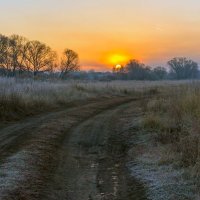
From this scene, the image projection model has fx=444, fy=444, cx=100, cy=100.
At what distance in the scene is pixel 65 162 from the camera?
10.8 meters

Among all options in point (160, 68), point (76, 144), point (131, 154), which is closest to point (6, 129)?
point (76, 144)

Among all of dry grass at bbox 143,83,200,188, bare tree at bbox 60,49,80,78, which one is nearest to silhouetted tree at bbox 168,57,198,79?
bare tree at bbox 60,49,80,78

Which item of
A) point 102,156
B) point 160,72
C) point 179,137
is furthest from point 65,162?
point 160,72

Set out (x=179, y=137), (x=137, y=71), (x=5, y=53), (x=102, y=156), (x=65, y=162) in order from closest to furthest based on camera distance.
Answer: (x=65, y=162) → (x=102, y=156) → (x=179, y=137) → (x=5, y=53) → (x=137, y=71)

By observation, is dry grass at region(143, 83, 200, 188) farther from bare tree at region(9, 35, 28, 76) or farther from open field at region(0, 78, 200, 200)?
bare tree at region(9, 35, 28, 76)

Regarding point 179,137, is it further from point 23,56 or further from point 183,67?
point 183,67

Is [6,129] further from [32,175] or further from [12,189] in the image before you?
[12,189]

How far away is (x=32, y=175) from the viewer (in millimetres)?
9227

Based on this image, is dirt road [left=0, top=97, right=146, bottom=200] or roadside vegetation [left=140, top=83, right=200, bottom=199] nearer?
dirt road [left=0, top=97, right=146, bottom=200]

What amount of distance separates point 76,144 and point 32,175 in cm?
422

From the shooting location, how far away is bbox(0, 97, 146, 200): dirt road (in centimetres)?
819

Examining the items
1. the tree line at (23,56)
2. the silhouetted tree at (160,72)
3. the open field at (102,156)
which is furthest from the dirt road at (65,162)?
the silhouetted tree at (160,72)

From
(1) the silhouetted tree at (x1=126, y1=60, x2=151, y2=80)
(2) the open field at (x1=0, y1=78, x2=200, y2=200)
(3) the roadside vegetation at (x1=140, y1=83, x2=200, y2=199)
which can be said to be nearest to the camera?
(2) the open field at (x1=0, y1=78, x2=200, y2=200)

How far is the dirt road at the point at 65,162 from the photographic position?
26.9 feet
